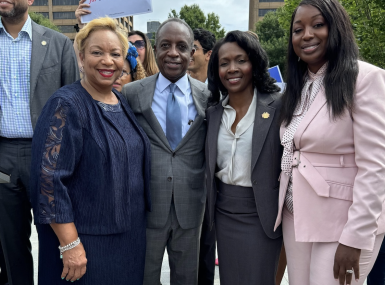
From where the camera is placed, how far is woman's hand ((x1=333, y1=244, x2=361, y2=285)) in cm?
189

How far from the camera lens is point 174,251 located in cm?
275

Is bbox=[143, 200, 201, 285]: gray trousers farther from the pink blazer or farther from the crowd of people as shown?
the pink blazer

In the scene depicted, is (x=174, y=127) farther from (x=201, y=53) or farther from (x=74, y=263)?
(x=201, y=53)

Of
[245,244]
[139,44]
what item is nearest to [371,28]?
[139,44]

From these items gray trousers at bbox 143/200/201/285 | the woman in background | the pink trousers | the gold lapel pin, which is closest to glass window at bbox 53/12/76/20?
the woman in background

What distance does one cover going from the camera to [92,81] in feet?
7.63

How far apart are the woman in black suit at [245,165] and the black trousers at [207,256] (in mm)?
960

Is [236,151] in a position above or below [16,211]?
above

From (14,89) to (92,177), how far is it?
125 cm

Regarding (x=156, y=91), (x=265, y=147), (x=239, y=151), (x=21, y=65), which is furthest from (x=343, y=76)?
(x=21, y=65)

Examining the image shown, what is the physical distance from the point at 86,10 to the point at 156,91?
1540 mm

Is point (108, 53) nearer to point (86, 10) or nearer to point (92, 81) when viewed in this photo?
point (92, 81)

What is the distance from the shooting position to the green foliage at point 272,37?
31.1 meters

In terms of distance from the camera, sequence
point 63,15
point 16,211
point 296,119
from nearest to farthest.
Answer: point 296,119 → point 16,211 → point 63,15
